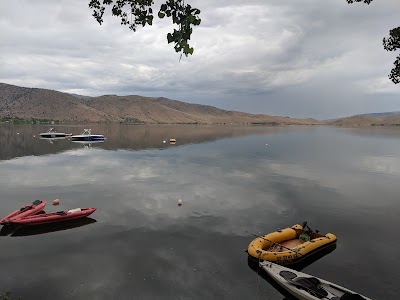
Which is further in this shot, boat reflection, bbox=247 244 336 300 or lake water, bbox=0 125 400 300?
lake water, bbox=0 125 400 300

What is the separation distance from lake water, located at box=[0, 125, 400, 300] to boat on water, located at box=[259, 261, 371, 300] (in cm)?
97

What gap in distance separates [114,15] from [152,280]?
15550mm

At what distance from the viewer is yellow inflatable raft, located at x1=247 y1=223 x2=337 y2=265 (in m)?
21.4

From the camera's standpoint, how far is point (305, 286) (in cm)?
1786

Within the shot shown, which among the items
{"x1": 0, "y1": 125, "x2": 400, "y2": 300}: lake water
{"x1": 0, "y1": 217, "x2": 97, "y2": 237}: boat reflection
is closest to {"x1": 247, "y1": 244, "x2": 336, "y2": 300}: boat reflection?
{"x1": 0, "y1": 125, "x2": 400, "y2": 300}: lake water

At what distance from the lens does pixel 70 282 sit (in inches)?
748

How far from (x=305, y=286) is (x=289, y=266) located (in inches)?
162

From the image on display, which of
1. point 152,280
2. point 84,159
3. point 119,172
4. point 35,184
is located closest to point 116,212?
point 152,280

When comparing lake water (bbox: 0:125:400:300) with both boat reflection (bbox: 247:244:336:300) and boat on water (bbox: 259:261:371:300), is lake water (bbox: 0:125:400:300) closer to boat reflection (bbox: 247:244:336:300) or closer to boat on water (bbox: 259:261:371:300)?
boat reflection (bbox: 247:244:336:300)

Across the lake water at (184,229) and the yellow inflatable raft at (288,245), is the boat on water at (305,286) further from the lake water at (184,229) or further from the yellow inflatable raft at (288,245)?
the yellow inflatable raft at (288,245)

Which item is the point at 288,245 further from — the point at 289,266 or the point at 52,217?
the point at 52,217

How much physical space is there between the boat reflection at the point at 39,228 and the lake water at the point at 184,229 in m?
0.18

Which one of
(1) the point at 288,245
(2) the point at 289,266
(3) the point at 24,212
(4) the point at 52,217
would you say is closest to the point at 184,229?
(1) the point at 288,245

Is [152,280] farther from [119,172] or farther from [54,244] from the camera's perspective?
[119,172]
